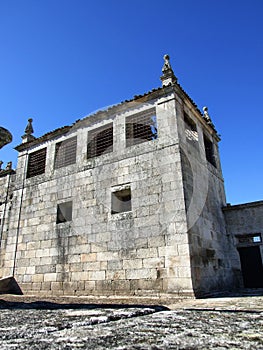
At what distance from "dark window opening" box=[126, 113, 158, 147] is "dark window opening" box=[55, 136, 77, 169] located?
2324 mm

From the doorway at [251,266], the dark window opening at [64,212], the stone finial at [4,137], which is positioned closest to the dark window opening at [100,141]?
the dark window opening at [64,212]

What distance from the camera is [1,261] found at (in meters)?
9.73

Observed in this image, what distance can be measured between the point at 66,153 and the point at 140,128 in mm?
3143

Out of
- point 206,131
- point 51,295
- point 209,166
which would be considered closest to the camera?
point 51,295

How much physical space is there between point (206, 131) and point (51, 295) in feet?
25.6

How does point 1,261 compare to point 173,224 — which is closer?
point 173,224

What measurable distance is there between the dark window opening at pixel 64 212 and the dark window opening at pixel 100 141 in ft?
6.06

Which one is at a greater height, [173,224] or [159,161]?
[159,161]

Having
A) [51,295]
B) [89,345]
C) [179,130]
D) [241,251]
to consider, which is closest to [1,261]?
[51,295]

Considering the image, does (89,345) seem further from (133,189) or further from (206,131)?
(206,131)

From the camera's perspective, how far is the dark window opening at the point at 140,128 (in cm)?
823

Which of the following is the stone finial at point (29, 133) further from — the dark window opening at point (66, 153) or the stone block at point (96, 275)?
the stone block at point (96, 275)

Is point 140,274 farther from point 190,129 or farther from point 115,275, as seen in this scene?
point 190,129

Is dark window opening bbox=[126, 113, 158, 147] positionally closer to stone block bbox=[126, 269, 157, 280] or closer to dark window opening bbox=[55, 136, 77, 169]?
dark window opening bbox=[55, 136, 77, 169]
